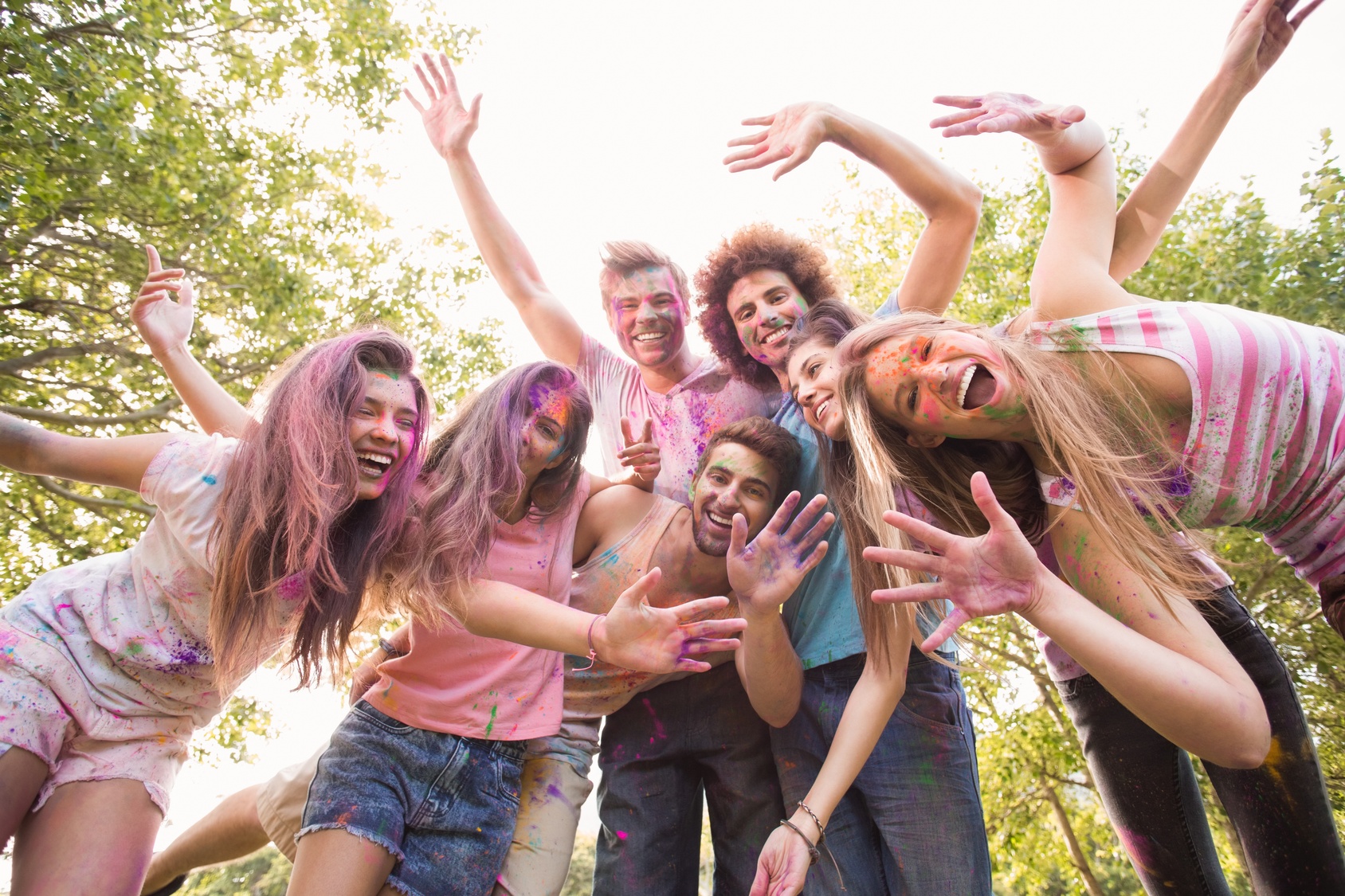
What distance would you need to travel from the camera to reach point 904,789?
231 centimetres

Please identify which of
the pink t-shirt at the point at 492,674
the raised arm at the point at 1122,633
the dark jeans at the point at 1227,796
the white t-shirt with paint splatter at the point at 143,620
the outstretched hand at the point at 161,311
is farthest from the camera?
the outstretched hand at the point at 161,311

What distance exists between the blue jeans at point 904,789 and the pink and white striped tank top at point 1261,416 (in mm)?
963

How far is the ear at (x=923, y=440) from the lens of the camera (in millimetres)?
2203

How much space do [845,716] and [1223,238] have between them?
7.10 metres

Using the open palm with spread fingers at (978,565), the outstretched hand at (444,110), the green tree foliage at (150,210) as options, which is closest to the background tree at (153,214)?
the green tree foliage at (150,210)

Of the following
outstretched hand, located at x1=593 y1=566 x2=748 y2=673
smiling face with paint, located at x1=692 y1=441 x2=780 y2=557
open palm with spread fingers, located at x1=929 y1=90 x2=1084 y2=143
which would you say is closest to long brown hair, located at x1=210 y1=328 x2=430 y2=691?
outstretched hand, located at x1=593 y1=566 x2=748 y2=673

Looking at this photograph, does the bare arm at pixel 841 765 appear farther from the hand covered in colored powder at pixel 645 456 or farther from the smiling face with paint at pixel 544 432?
the smiling face with paint at pixel 544 432

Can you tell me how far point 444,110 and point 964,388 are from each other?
2.64m

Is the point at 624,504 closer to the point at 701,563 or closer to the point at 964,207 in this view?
the point at 701,563

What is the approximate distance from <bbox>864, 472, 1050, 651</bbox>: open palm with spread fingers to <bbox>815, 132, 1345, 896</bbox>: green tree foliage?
392 cm

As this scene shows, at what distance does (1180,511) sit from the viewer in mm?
2090

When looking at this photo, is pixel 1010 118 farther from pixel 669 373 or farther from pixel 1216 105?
pixel 669 373

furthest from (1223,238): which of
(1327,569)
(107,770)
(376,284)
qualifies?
(107,770)

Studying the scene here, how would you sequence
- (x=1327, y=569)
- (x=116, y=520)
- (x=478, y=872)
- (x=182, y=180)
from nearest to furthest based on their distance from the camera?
(x=1327, y=569) → (x=478, y=872) → (x=182, y=180) → (x=116, y=520)
